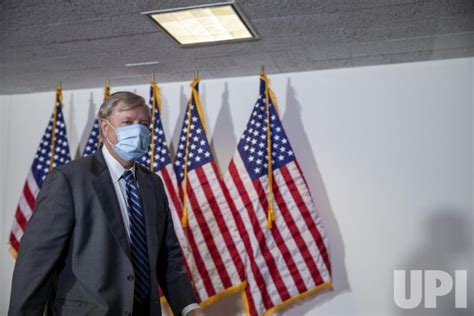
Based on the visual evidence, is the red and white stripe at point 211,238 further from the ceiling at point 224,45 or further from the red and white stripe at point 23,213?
the red and white stripe at point 23,213

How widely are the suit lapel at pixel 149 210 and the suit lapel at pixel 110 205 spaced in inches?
4.2

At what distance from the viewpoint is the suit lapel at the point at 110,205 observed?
5.65 ft

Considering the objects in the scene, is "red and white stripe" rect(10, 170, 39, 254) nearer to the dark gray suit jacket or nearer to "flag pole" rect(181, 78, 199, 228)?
"flag pole" rect(181, 78, 199, 228)

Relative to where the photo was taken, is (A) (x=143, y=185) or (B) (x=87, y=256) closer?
(B) (x=87, y=256)

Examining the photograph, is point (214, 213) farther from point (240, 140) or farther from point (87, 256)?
point (87, 256)

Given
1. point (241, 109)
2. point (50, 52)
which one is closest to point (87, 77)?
point (50, 52)

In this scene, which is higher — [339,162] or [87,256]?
[339,162]

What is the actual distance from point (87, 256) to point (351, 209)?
2.25 m

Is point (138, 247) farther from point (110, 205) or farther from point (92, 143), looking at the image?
point (92, 143)

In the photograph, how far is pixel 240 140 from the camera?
139 inches

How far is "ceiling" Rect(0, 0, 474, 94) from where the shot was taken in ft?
8.47

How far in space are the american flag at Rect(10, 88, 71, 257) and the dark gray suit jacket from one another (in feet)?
7.18

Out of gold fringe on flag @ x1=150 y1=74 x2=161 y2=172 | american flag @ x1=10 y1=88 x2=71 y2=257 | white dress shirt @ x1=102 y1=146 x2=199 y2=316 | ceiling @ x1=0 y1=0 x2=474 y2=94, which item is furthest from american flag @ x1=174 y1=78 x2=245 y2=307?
white dress shirt @ x1=102 y1=146 x2=199 y2=316

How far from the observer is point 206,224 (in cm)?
346
